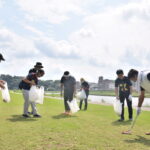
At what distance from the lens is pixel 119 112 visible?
33.1 ft

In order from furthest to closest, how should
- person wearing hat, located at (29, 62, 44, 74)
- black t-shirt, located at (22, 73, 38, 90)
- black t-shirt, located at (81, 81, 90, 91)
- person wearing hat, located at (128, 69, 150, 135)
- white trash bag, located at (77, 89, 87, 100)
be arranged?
1. black t-shirt, located at (81, 81, 90, 91)
2. white trash bag, located at (77, 89, 87, 100)
3. person wearing hat, located at (29, 62, 44, 74)
4. black t-shirt, located at (22, 73, 38, 90)
5. person wearing hat, located at (128, 69, 150, 135)

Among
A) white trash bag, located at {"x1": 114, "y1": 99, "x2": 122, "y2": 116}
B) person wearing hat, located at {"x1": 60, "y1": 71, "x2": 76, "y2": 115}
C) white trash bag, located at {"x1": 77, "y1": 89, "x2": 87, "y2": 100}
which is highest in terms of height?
person wearing hat, located at {"x1": 60, "y1": 71, "x2": 76, "y2": 115}

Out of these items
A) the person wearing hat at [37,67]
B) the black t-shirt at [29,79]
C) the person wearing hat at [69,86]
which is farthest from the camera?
the person wearing hat at [69,86]

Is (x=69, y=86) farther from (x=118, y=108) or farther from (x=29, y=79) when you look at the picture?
(x=118, y=108)

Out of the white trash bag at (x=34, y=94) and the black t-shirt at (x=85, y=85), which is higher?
the black t-shirt at (x=85, y=85)

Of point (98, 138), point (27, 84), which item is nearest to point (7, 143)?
point (98, 138)

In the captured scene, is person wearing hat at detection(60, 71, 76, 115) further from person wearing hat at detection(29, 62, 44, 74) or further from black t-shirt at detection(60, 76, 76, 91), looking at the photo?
person wearing hat at detection(29, 62, 44, 74)

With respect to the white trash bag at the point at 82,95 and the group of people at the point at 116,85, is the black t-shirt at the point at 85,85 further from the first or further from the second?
the group of people at the point at 116,85

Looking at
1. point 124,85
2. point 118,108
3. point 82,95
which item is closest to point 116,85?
point 124,85

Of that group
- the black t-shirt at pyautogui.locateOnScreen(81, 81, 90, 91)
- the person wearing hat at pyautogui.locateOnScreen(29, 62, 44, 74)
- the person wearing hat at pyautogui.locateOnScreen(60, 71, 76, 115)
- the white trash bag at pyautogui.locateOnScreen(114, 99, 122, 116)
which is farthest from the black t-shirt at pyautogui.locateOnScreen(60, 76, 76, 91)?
the black t-shirt at pyautogui.locateOnScreen(81, 81, 90, 91)

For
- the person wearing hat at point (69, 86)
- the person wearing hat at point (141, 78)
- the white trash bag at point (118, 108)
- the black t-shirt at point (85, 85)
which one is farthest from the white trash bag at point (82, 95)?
the person wearing hat at point (141, 78)

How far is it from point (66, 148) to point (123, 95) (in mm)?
5567

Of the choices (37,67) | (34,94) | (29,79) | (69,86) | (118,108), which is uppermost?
(37,67)

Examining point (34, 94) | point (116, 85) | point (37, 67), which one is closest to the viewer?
point (34, 94)
